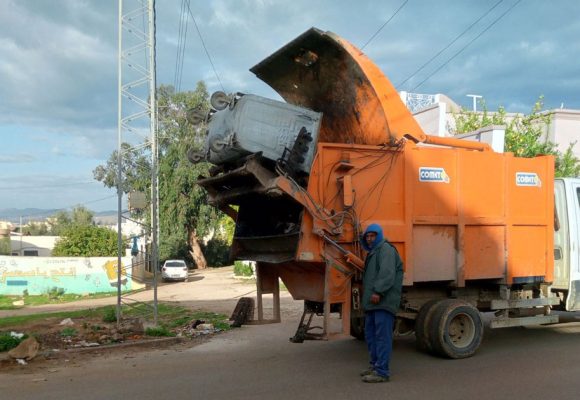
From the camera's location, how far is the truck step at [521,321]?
7262mm

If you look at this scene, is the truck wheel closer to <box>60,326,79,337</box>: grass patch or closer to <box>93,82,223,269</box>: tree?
<box>60,326,79,337</box>: grass patch

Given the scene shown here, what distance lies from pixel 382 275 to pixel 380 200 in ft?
3.48

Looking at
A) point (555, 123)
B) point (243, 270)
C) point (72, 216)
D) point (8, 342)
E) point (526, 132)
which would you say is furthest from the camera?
point (72, 216)

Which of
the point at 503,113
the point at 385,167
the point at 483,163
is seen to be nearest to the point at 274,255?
the point at 385,167

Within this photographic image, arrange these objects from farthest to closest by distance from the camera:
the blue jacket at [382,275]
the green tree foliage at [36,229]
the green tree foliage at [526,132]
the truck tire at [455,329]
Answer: the green tree foliage at [36,229]
the green tree foliage at [526,132]
the truck tire at [455,329]
the blue jacket at [382,275]

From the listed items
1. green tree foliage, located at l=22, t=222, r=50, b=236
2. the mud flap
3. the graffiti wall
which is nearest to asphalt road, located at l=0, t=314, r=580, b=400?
the mud flap

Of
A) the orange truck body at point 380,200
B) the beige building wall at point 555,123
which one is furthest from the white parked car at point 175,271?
the orange truck body at point 380,200

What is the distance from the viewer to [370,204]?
21.0 feet

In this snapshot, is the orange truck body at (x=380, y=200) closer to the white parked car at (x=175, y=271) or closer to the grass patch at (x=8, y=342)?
the grass patch at (x=8, y=342)

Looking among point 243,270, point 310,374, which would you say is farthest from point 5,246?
point 310,374

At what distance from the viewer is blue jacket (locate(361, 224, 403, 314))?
577 cm

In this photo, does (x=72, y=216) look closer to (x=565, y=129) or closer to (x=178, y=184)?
(x=178, y=184)

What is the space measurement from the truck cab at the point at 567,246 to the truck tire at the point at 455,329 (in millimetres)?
1908

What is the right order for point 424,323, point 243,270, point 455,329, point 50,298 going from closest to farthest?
point 424,323 < point 455,329 < point 50,298 < point 243,270
